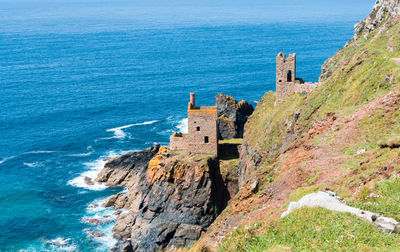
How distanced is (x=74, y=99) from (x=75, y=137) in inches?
1169

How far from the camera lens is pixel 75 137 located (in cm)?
10188

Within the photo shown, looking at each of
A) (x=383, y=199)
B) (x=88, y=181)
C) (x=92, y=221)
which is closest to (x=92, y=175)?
(x=88, y=181)

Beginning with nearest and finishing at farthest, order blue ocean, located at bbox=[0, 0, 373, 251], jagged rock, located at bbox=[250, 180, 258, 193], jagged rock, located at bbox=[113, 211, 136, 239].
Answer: jagged rock, located at bbox=[250, 180, 258, 193], jagged rock, located at bbox=[113, 211, 136, 239], blue ocean, located at bbox=[0, 0, 373, 251]

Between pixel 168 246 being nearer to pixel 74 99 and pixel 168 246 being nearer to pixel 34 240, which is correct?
pixel 34 240

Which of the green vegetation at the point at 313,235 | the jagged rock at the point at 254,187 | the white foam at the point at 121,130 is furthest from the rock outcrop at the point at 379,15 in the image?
the white foam at the point at 121,130

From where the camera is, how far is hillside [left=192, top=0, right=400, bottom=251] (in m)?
19.2

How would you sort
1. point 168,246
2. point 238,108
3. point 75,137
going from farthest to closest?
point 75,137 < point 238,108 < point 168,246

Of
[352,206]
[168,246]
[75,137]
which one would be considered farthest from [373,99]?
[75,137]

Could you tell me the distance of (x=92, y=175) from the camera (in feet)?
270

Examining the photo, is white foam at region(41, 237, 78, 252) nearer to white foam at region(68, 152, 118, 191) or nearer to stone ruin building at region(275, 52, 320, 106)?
white foam at region(68, 152, 118, 191)

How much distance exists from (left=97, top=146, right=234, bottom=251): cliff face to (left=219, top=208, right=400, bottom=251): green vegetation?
3543 centimetres

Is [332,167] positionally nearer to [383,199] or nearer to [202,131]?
[383,199]

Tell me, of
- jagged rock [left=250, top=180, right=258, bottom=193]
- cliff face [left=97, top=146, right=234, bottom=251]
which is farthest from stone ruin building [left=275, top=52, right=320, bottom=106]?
jagged rock [left=250, top=180, right=258, bottom=193]

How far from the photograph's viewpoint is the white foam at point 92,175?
78.2 meters
